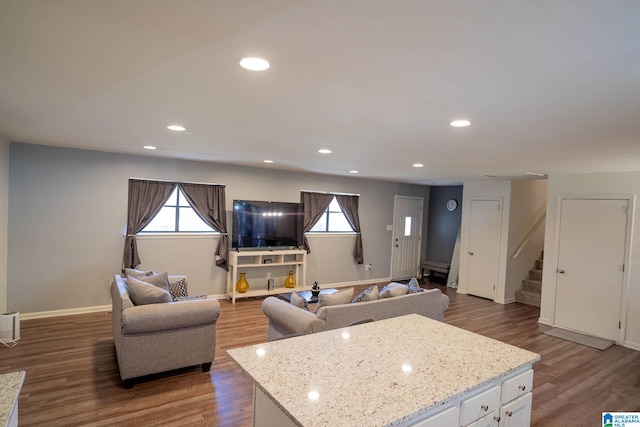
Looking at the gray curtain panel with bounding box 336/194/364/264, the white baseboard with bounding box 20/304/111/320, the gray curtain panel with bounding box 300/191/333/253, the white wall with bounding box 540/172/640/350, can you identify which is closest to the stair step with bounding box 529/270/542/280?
the white wall with bounding box 540/172/640/350

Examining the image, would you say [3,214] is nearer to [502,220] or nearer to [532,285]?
[502,220]

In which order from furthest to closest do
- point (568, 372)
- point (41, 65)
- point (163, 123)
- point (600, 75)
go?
point (568, 372) → point (163, 123) → point (41, 65) → point (600, 75)

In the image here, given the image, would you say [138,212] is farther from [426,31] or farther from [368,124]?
[426,31]

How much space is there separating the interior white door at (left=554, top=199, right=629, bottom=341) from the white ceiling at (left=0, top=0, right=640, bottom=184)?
221 centimetres

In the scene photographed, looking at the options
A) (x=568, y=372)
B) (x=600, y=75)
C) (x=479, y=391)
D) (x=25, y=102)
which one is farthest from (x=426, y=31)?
(x=568, y=372)

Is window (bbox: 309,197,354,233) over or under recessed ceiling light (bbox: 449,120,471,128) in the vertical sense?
under

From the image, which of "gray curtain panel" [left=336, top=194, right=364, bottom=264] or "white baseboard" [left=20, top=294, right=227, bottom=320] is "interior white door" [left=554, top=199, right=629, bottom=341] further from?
"white baseboard" [left=20, top=294, right=227, bottom=320]

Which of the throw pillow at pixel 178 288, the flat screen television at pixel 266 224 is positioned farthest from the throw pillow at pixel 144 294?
the flat screen television at pixel 266 224

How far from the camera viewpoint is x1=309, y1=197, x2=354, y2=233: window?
7.41 m

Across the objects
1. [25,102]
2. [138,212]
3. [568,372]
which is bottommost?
[568,372]

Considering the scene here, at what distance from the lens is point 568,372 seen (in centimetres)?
386

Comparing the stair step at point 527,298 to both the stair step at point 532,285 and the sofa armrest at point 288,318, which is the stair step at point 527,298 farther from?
the sofa armrest at point 288,318

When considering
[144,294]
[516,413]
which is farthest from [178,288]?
[516,413]

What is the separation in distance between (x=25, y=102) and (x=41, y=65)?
39.2 inches
